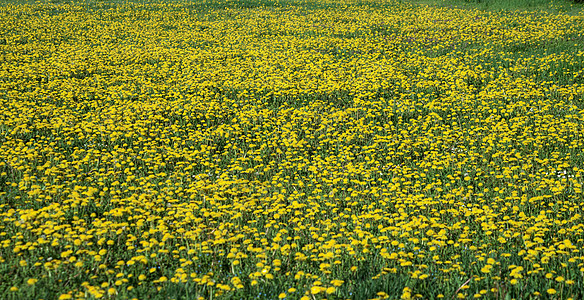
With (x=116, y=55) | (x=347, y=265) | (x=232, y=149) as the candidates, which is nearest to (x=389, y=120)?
(x=232, y=149)

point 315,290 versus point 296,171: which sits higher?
Answer: point 315,290

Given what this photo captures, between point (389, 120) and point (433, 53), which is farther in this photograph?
point (433, 53)

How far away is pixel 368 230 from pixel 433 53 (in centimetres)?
1091

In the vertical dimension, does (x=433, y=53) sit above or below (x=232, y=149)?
above

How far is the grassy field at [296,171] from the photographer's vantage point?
14.3 feet

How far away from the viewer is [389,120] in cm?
A: 930

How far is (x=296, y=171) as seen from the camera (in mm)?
7215

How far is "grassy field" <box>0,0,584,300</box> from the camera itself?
436 centimetres

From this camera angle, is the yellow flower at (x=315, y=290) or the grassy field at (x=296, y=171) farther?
the grassy field at (x=296, y=171)

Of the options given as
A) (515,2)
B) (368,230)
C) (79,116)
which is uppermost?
(515,2)

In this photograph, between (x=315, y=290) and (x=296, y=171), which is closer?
(x=315, y=290)

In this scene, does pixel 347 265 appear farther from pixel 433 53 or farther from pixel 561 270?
pixel 433 53

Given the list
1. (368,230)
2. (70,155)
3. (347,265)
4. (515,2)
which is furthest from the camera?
(515,2)

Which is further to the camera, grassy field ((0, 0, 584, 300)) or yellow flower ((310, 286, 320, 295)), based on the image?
grassy field ((0, 0, 584, 300))
